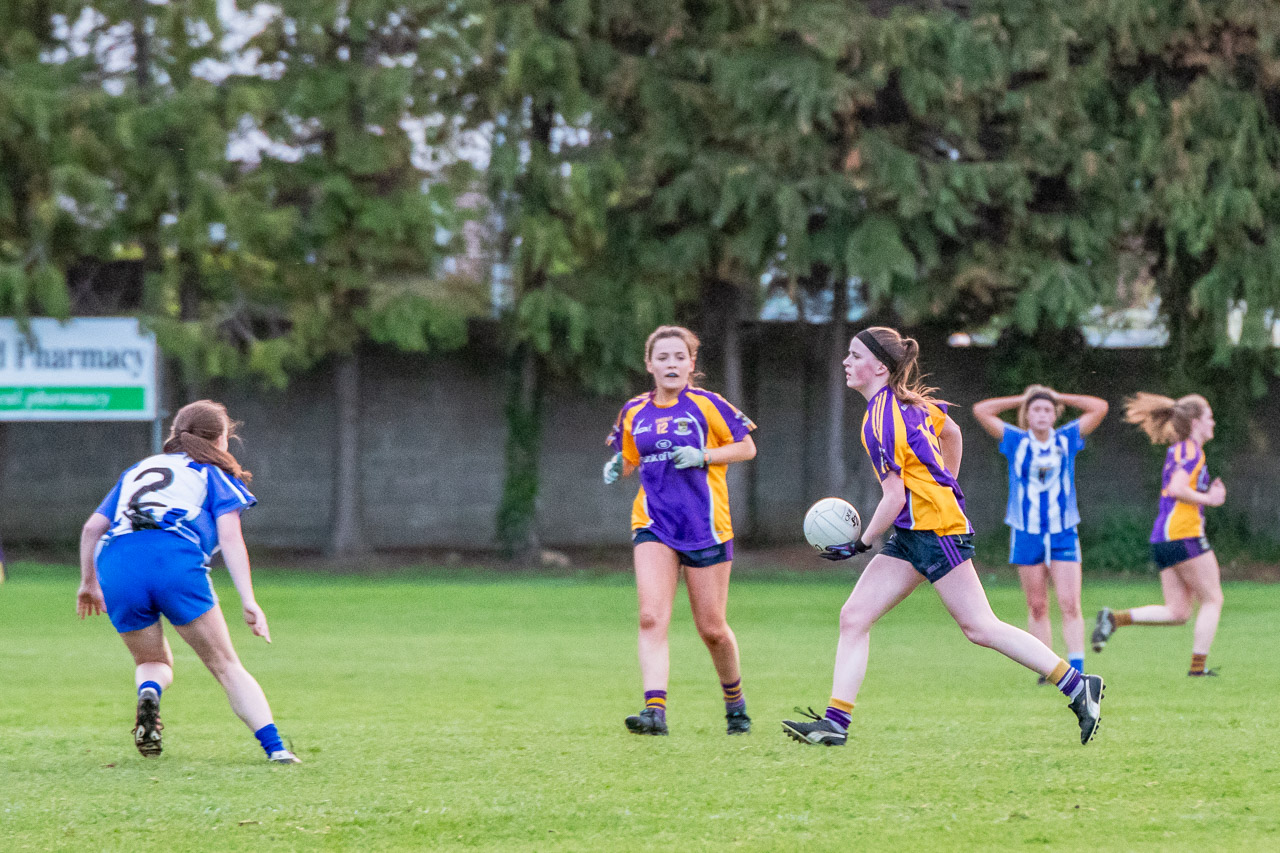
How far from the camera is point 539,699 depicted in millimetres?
10258

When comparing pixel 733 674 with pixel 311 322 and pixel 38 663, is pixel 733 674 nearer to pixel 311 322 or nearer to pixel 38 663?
pixel 38 663

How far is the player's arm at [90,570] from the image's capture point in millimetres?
7078

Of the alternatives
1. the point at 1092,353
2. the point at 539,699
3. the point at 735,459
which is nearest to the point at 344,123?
the point at 1092,353

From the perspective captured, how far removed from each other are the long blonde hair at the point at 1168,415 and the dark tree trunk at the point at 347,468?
47.8 ft

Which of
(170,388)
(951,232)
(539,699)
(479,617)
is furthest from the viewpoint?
(170,388)

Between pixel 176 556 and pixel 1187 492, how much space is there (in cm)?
756

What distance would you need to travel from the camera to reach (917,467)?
7.29 m

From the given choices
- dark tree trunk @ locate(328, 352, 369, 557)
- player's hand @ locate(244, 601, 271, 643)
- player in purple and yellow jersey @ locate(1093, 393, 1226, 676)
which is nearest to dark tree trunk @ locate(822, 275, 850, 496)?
dark tree trunk @ locate(328, 352, 369, 557)

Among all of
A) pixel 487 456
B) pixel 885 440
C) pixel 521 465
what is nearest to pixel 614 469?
pixel 885 440

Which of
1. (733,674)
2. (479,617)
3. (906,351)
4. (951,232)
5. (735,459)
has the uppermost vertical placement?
(951,232)

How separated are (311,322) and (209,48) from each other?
407 cm

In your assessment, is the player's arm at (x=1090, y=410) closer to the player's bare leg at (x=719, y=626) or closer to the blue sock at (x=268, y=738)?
the player's bare leg at (x=719, y=626)

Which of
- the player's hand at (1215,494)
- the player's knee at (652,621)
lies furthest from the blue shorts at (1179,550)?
the player's knee at (652,621)

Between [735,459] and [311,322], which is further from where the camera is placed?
[311,322]
